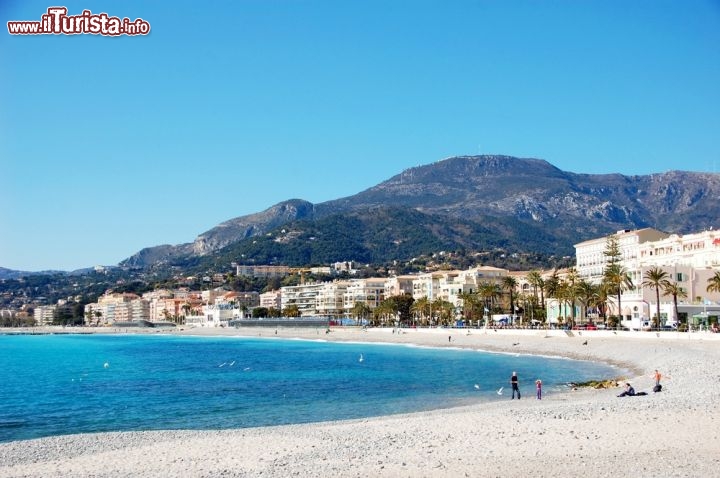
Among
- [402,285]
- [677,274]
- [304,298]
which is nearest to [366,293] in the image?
[402,285]

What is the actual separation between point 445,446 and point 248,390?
63.3ft

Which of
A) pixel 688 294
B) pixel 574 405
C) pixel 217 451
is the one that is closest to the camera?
pixel 217 451

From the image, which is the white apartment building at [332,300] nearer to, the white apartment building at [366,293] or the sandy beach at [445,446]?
the white apartment building at [366,293]

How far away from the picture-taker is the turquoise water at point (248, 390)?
24.9m

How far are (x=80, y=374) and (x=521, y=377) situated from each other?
27.7 metres

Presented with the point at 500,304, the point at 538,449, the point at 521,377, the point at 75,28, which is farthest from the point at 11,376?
the point at 500,304

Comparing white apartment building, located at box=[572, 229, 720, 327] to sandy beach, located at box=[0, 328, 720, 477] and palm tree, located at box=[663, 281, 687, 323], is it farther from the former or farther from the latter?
sandy beach, located at box=[0, 328, 720, 477]

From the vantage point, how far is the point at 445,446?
1634 cm

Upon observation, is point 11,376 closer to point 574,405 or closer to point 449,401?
point 449,401

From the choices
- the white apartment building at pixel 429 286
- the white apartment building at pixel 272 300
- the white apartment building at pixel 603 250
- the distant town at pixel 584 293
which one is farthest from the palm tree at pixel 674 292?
the white apartment building at pixel 272 300

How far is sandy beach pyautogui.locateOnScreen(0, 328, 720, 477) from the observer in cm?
1421

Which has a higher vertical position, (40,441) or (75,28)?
(75,28)

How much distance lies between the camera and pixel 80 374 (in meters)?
47.1

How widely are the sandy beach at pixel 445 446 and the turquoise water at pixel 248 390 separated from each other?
3.32 metres
